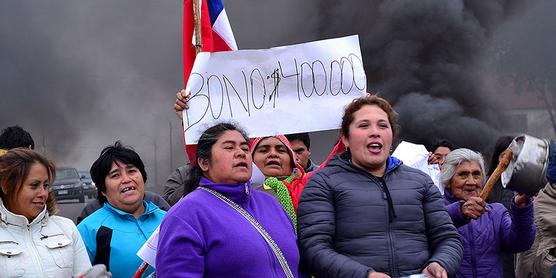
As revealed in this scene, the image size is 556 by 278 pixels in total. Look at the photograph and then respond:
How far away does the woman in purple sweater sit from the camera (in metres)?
2.82

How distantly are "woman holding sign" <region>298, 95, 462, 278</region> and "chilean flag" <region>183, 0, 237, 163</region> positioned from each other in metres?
1.46

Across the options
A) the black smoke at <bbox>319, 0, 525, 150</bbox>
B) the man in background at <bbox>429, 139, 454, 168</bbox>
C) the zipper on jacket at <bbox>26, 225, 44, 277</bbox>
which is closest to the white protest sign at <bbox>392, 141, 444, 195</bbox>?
the man in background at <bbox>429, 139, 454, 168</bbox>

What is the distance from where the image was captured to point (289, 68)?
4.03 meters

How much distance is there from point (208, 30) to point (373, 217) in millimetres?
1999

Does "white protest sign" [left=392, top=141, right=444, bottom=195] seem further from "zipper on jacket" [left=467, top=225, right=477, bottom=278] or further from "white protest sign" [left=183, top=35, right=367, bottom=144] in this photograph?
"white protest sign" [left=183, top=35, right=367, bottom=144]

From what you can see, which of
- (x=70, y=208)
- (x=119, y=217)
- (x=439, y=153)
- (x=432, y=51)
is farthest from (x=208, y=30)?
(x=432, y=51)

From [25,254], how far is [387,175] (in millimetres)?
1594

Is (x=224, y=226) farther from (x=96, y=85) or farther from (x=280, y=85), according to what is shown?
(x=96, y=85)

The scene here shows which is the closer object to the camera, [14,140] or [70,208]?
[14,140]

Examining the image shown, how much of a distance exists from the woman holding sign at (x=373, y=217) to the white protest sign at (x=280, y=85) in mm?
688

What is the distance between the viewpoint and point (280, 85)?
4.02 m

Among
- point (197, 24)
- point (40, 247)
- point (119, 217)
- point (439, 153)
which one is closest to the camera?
point (40, 247)

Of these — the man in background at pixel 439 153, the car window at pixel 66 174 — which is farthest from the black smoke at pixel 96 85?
the man in background at pixel 439 153

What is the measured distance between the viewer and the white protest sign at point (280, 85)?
390 cm
